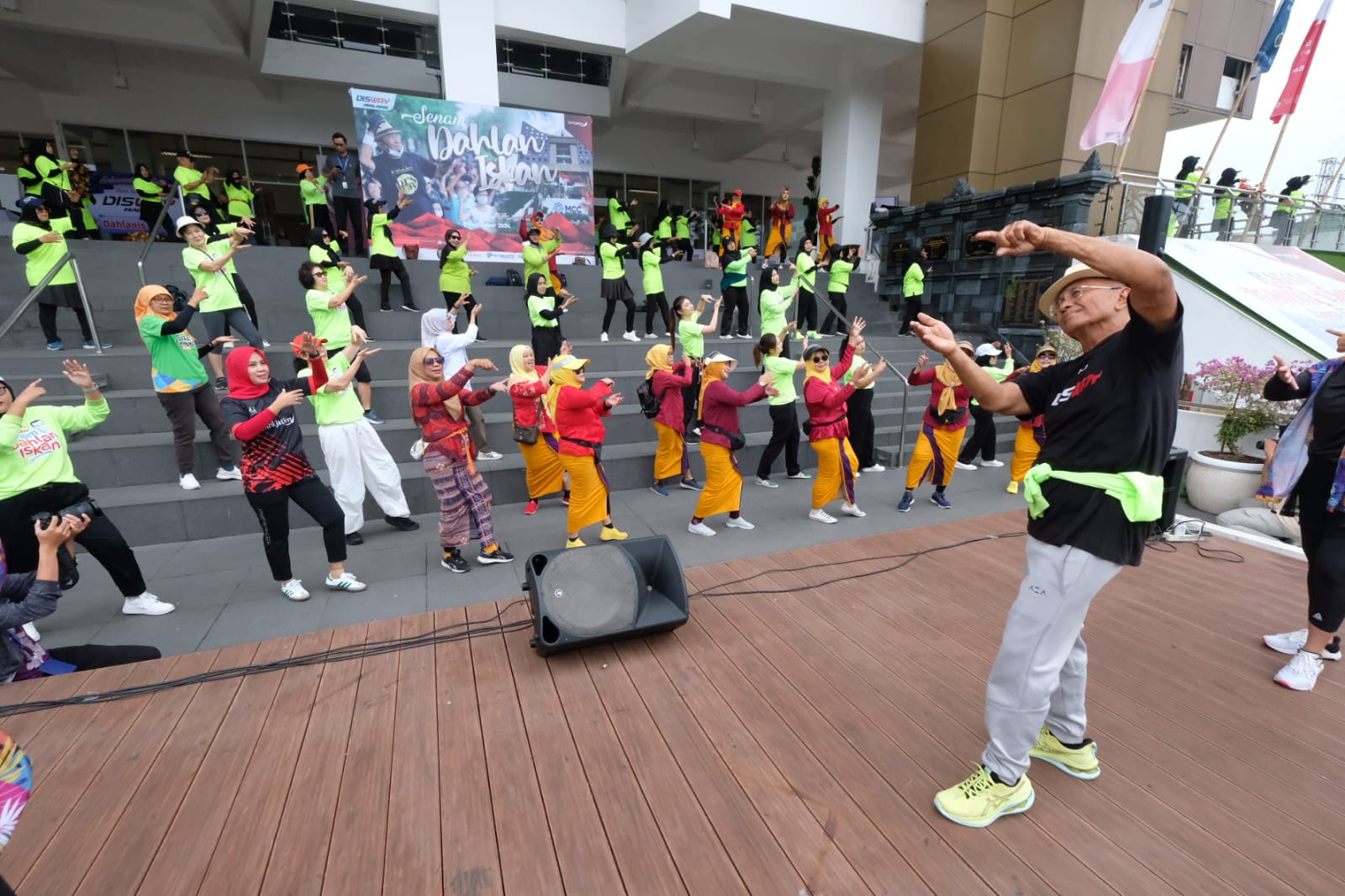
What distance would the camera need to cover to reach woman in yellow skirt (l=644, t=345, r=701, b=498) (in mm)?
5516

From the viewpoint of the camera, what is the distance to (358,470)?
4.79 m

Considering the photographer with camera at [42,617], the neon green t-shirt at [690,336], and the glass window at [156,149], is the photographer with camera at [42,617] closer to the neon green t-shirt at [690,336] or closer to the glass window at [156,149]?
the neon green t-shirt at [690,336]

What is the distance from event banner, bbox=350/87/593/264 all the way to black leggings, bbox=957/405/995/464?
707 cm

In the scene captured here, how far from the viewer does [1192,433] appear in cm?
662

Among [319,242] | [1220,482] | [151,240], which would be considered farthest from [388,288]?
[1220,482]

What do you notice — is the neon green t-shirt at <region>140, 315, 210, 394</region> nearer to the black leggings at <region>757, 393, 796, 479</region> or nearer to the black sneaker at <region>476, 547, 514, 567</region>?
the black sneaker at <region>476, 547, 514, 567</region>

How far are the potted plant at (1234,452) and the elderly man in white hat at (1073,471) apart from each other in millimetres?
5425

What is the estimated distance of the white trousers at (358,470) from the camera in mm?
4617

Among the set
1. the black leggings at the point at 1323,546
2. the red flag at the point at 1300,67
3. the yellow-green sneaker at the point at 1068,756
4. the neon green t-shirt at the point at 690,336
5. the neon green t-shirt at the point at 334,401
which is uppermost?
the red flag at the point at 1300,67

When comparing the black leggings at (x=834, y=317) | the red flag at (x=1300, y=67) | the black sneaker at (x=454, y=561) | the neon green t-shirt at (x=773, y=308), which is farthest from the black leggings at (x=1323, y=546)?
the red flag at (x=1300, y=67)

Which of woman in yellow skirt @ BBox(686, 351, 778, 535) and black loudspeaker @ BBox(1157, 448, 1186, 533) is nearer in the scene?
black loudspeaker @ BBox(1157, 448, 1186, 533)

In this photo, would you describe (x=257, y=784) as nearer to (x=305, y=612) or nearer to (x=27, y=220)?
(x=305, y=612)

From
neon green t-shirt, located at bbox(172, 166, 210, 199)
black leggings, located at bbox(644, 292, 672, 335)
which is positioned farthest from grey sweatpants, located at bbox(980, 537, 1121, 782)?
neon green t-shirt, located at bbox(172, 166, 210, 199)

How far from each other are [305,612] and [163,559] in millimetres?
1822
